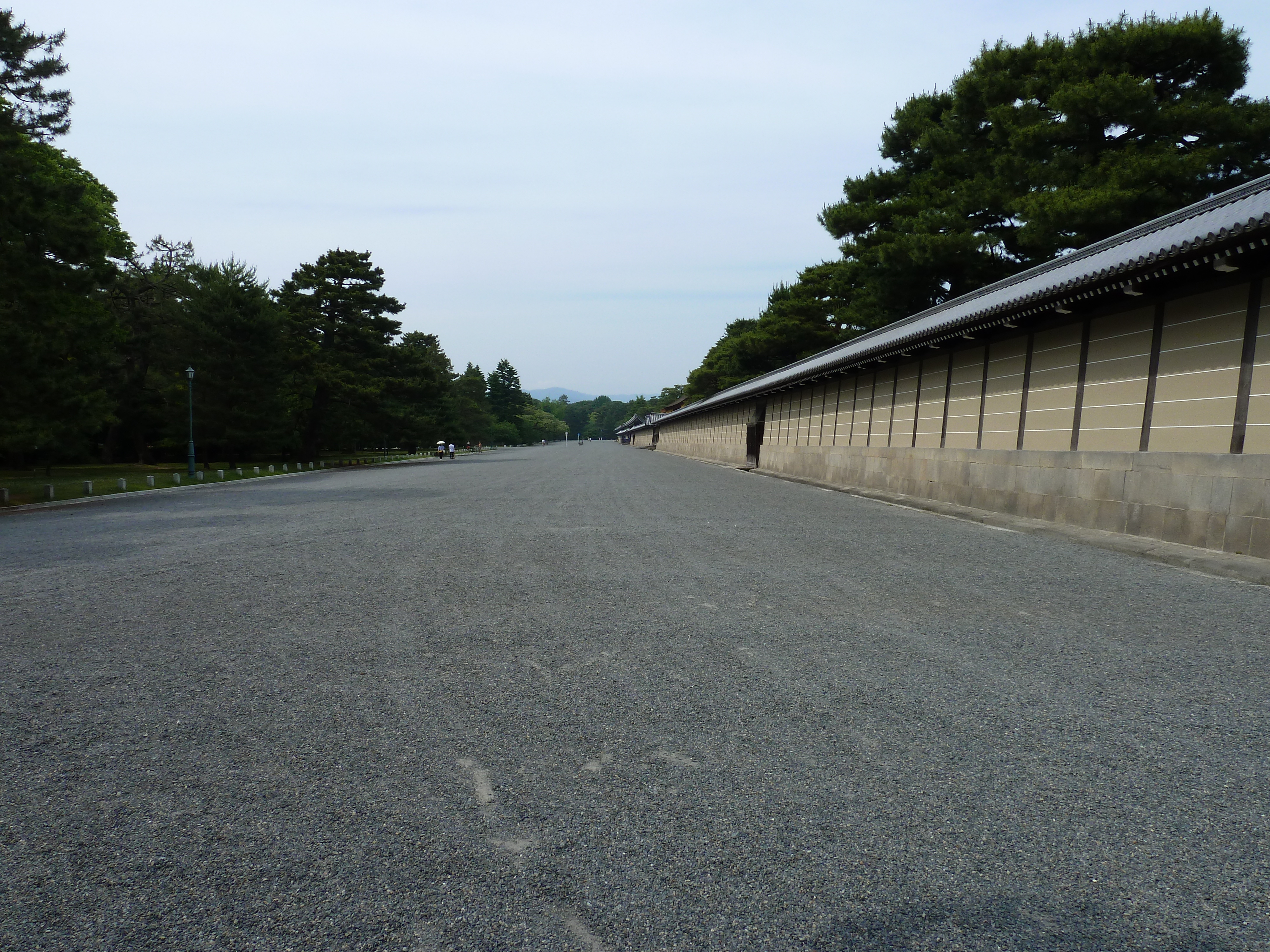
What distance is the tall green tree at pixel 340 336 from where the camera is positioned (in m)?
40.9

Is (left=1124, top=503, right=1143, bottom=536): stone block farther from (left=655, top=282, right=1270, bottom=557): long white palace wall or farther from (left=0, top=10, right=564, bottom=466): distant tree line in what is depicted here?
(left=0, top=10, right=564, bottom=466): distant tree line

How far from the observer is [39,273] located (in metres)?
18.9

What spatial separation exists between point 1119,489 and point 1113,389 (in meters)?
2.04

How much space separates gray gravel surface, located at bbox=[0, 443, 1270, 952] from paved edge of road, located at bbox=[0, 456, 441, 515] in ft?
42.3

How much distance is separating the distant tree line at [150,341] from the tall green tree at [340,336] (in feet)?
0.29

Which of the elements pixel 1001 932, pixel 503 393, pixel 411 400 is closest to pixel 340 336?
pixel 411 400

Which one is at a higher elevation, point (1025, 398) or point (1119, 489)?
point (1025, 398)

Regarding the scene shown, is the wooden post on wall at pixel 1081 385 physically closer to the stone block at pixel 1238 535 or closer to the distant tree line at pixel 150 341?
the stone block at pixel 1238 535

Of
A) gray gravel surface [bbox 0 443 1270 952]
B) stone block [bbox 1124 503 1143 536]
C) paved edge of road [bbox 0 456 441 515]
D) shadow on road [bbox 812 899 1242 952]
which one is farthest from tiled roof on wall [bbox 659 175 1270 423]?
paved edge of road [bbox 0 456 441 515]

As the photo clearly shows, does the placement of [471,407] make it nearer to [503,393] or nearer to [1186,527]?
[503,393]

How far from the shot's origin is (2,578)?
7.58m

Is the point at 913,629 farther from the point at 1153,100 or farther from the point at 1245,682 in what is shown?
the point at 1153,100

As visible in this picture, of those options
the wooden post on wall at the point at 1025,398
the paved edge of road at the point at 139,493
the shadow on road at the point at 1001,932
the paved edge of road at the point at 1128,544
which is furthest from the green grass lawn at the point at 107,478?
the wooden post on wall at the point at 1025,398

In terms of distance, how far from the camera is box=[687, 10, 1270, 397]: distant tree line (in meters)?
22.0
